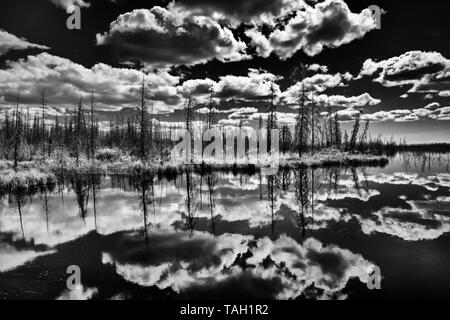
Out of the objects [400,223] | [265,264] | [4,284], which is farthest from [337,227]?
[4,284]

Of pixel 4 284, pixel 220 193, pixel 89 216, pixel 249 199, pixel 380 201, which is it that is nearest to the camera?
pixel 4 284

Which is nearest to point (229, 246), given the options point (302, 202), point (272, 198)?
point (302, 202)

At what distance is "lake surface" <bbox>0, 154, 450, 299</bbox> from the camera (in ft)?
20.3

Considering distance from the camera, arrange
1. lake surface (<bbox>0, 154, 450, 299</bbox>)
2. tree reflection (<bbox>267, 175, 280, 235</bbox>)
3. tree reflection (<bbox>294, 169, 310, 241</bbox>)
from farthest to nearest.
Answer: tree reflection (<bbox>267, 175, 280, 235</bbox>) < tree reflection (<bbox>294, 169, 310, 241</bbox>) < lake surface (<bbox>0, 154, 450, 299</bbox>)

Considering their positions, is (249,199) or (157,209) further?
(249,199)

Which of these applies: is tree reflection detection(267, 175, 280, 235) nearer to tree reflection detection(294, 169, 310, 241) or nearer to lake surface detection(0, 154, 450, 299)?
lake surface detection(0, 154, 450, 299)

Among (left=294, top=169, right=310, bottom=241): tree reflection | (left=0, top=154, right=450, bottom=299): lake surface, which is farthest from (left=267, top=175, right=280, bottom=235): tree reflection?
(left=294, top=169, right=310, bottom=241): tree reflection

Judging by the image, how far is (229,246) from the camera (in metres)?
8.93

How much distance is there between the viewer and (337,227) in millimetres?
10531

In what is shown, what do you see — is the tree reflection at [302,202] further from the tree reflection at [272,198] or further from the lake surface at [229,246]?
the tree reflection at [272,198]
